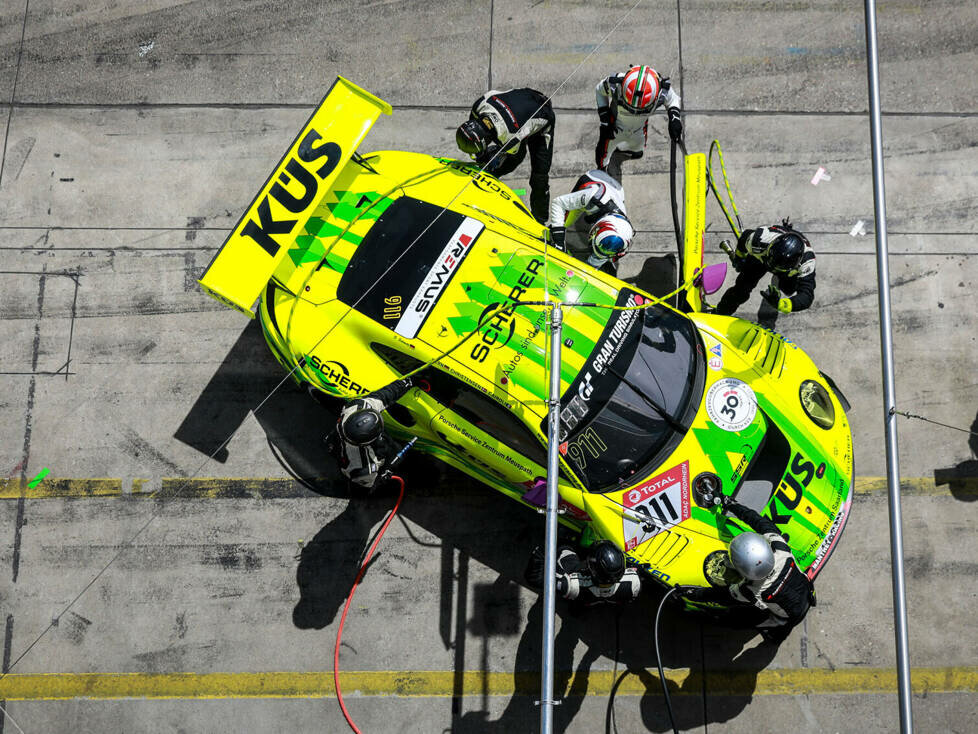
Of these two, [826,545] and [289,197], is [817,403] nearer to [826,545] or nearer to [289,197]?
[826,545]

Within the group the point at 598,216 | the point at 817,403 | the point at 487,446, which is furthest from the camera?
the point at 598,216

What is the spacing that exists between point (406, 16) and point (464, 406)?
4.32m

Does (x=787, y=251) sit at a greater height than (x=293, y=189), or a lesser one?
lesser

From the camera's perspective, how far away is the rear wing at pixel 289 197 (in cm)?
523

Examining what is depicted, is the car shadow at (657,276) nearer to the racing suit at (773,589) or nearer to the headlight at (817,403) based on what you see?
the headlight at (817,403)

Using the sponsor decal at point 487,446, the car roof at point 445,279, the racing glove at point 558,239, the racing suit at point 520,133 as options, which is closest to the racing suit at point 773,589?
the sponsor decal at point 487,446

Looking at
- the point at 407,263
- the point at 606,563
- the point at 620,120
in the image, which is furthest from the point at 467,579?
the point at 620,120

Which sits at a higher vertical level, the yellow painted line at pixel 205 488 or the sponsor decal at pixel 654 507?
the sponsor decal at pixel 654 507

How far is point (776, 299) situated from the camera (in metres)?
6.34

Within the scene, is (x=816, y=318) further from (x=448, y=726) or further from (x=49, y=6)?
(x=49, y=6)

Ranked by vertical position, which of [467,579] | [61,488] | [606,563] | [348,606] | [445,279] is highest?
[445,279]

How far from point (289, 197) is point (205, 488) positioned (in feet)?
8.37

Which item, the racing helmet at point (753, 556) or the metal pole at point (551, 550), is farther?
the racing helmet at point (753, 556)

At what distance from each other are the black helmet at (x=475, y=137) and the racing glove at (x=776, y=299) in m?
2.57
